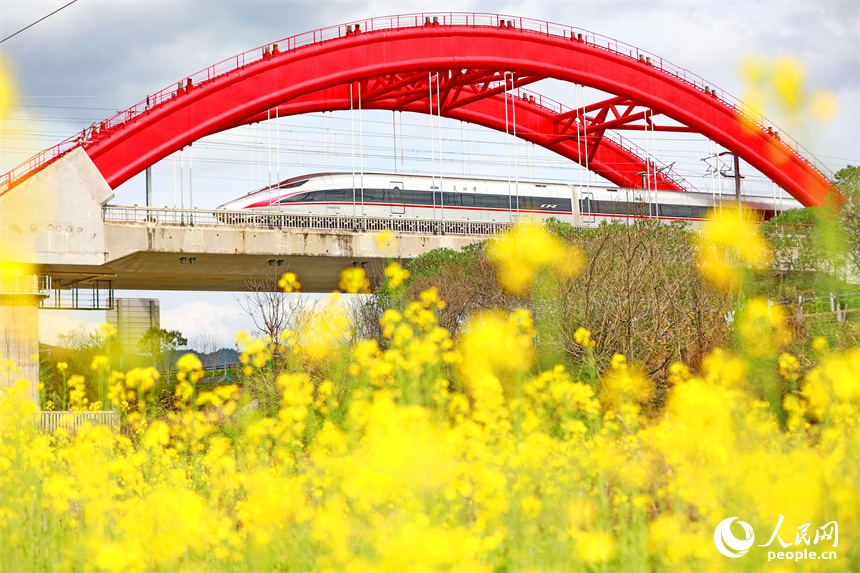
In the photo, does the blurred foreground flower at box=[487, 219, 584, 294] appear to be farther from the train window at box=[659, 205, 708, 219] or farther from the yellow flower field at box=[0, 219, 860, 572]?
→ the train window at box=[659, 205, 708, 219]

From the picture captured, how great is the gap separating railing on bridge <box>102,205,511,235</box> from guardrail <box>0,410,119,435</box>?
12232 millimetres

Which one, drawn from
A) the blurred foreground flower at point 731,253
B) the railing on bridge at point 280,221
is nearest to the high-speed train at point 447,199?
the railing on bridge at point 280,221

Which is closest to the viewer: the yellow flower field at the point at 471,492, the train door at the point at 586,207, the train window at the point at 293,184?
the yellow flower field at the point at 471,492

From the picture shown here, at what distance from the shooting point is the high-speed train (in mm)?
25953

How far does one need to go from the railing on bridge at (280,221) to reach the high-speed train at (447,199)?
25.4 inches

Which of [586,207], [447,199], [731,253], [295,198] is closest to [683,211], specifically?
[586,207]

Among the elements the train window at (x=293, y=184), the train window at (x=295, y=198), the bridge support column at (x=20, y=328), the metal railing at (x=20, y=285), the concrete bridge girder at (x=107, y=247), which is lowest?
the bridge support column at (x=20, y=328)

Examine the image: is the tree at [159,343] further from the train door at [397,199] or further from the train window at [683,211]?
the train window at [683,211]

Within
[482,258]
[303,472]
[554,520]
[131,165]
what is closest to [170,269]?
[131,165]

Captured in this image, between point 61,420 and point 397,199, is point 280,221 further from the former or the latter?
point 61,420

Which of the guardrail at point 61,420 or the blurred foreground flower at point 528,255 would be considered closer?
the guardrail at point 61,420

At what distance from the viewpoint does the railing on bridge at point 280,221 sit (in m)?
20.8

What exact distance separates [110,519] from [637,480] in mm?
3328

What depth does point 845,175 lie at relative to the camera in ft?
16.6
